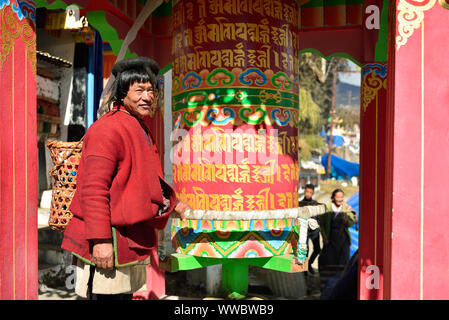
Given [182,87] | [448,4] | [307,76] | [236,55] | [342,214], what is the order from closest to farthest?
[448,4]
[236,55]
[182,87]
[342,214]
[307,76]

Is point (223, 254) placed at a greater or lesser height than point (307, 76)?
lesser

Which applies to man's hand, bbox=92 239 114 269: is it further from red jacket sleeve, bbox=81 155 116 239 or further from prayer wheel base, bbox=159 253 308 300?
prayer wheel base, bbox=159 253 308 300

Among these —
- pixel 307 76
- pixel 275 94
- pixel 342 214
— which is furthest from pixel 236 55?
pixel 307 76

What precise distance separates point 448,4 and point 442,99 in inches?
19.6

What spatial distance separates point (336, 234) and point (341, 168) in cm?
2120

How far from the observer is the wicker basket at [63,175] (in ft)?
8.50

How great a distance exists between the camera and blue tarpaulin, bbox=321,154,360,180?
2600 centimetres

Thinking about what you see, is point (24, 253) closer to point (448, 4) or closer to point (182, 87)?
point (182, 87)

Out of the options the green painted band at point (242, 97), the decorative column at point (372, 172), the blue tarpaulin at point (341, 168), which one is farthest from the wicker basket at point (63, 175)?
the blue tarpaulin at point (341, 168)

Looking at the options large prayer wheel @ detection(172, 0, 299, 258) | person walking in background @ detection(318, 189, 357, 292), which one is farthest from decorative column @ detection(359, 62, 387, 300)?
person walking in background @ detection(318, 189, 357, 292)

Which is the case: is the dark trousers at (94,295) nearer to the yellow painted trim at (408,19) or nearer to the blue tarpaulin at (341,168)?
the yellow painted trim at (408,19)

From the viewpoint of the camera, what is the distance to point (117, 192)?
6.74 feet

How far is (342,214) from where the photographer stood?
20.3ft

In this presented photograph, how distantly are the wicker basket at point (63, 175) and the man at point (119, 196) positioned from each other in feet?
1.59
